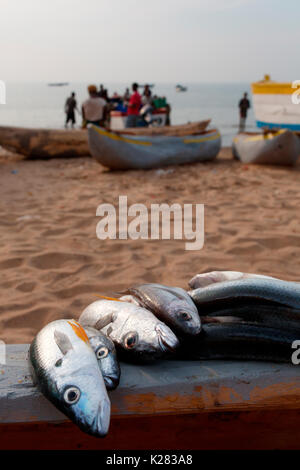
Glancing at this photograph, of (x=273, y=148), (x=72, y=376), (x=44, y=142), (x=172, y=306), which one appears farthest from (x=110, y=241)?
(x=44, y=142)

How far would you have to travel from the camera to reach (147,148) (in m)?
10.3

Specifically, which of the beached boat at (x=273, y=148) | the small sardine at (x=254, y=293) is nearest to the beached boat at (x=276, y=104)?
the beached boat at (x=273, y=148)

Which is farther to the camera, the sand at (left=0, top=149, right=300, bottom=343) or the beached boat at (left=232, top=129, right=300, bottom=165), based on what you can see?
the beached boat at (left=232, top=129, right=300, bottom=165)

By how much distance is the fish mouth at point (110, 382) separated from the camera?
5.91 feet

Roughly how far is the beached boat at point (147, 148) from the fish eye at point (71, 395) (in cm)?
847

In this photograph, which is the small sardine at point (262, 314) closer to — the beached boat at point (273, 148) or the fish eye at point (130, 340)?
the fish eye at point (130, 340)

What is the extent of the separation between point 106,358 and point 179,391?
37 cm

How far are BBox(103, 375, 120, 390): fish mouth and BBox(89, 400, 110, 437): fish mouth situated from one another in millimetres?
202

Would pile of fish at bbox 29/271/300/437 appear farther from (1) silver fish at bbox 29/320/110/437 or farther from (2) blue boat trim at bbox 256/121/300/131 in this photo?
(2) blue boat trim at bbox 256/121/300/131

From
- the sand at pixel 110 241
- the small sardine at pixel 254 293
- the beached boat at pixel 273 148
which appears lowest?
the sand at pixel 110 241

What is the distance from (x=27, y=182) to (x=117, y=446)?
Answer: 796 cm

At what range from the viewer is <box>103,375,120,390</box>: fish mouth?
1.80 m

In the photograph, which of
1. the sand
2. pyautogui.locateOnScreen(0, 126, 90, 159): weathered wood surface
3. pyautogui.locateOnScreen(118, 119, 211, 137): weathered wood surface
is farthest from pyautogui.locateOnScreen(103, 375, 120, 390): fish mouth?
pyautogui.locateOnScreen(0, 126, 90, 159): weathered wood surface

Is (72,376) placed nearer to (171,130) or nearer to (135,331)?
(135,331)
